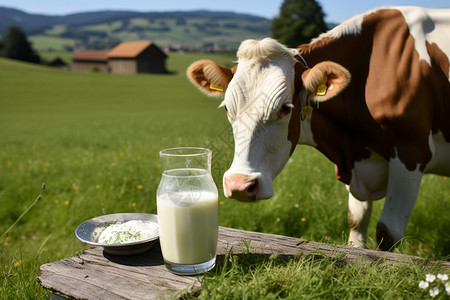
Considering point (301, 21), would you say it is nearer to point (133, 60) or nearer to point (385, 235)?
point (385, 235)

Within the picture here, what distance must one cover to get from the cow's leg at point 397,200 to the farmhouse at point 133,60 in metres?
A: 75.5

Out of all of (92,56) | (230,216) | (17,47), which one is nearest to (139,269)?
(230,216)

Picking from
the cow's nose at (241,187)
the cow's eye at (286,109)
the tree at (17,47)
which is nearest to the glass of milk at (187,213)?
the cow's nose at (241,187)

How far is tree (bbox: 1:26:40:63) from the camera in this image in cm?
8588

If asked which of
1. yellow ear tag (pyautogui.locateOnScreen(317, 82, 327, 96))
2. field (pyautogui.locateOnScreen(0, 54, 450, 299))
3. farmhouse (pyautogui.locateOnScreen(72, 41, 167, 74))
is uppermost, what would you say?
yellow ear tag (pyautogui.locateOnScreen(317, 82, 327, 96))

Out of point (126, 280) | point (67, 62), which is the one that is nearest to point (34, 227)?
point (126, 280)

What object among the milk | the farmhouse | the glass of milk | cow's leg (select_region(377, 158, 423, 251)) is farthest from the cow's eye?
the farmhouse

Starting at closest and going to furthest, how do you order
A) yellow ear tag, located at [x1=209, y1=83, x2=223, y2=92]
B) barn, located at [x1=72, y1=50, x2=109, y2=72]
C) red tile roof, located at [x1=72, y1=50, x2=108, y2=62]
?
yellow ear tag, located at [x1=209, y1=83, x2=223, y2=92]
barn, located at [x1=72, y1=50, x2=109, y2=72]
red tile roof, located at [x1=72, y1=50, x2=108, y2=62]

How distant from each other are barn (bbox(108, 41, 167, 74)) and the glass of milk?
76201 millimetres

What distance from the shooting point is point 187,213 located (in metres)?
1.96

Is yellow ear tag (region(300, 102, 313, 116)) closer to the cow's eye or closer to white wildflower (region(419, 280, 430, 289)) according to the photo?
the cow's eye

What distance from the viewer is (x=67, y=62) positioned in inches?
3893

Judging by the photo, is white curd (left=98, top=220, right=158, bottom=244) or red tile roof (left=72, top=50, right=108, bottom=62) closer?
white curd (left=98, top=220, right=158, bottom=244)

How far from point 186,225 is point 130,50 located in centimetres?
8722
